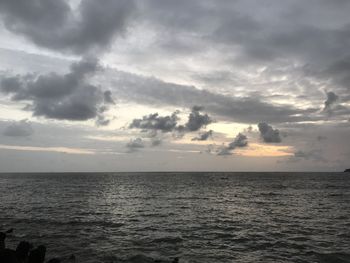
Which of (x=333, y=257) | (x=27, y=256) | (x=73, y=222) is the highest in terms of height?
(x=27, y=256)

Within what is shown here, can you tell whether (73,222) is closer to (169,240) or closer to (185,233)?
(185,233)

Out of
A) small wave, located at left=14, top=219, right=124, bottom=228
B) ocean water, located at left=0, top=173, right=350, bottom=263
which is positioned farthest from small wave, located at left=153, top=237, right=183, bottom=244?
small wave, located at left=14, top=219, right=124, bottom=228

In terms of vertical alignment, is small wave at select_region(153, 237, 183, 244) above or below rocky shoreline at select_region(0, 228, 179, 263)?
below

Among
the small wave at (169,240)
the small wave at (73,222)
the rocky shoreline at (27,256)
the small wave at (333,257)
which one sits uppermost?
the rocky shoreline at (27,256)

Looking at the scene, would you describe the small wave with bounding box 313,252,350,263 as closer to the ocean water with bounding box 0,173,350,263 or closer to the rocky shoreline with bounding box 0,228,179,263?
the ocean water with bounding box 0,173,350,263

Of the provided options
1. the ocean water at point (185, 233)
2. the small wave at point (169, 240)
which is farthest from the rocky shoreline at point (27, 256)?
the small wave at point (169, 240)

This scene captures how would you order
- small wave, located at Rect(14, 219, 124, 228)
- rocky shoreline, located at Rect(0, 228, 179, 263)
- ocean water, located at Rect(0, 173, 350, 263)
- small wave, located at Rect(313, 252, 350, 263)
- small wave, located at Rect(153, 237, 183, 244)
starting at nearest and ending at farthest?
rocky shoreline, located at Rect(0, 228, 179, 263) < small wave, located at Rect(313, 252, 350, 263) < ocean water, located at Rect(0, 173, 350, 263) < small wave, located at Rect(153, 237, 183, 244) < small wave, located at Rect(14, 219, 124, 228)

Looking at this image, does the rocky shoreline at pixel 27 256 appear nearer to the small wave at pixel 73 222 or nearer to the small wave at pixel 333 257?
the small wave at pixel 333 257

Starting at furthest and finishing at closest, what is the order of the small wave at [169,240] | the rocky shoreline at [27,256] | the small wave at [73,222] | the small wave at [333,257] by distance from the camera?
the small wave at [73,222], the small wave at [169,240], the small wave at [333,257], the rocky shoreline at [27,256]

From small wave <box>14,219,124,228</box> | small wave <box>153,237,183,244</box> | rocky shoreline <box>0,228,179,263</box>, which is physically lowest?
small wave <box>153,237,183,244</box>

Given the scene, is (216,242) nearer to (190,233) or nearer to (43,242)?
(190,233)

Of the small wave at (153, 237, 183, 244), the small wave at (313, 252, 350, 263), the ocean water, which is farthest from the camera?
the small wave at (153, 237, 183, 244)

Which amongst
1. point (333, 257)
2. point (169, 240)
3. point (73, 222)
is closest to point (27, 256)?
point (169, 240)

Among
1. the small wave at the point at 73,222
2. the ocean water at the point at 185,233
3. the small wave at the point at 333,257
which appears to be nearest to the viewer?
the small wave at the point at 333,257
